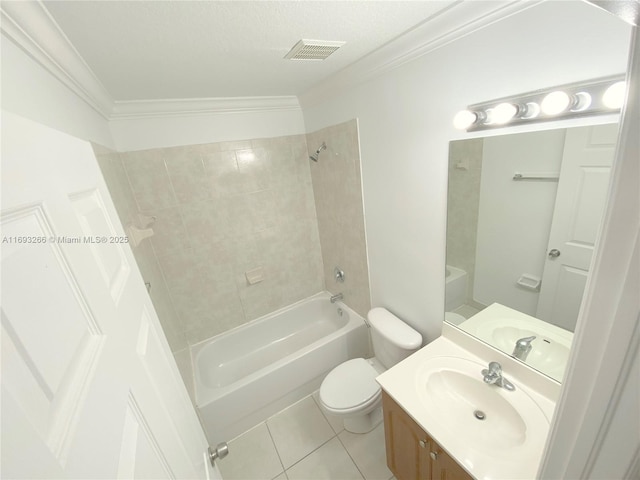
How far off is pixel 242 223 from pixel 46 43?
5.01 feet

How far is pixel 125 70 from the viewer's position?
4.09ft

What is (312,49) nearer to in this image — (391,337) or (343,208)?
(343,208)

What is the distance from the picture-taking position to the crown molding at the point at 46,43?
68 cm

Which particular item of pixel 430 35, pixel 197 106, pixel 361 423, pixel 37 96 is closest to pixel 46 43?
pixel 37 96

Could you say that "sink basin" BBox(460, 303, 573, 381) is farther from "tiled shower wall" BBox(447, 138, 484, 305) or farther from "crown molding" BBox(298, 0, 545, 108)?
"crown molding" BBox(298, 0, 545, 108)

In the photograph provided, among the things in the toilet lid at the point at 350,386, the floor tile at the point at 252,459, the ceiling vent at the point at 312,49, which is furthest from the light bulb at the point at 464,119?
the floor tile at the point at 252,459

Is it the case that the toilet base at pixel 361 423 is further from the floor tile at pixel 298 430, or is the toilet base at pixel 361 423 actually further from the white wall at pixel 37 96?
the white wall at pixel 37 96

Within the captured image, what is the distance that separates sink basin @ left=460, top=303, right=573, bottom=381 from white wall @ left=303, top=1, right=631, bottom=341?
0.22 m

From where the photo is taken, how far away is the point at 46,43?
0.83 metres

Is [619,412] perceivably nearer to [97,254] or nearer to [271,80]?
[97,254]

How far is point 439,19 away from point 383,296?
5.12 ft

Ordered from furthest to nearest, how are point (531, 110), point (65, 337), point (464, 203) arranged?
1. point (464, 203)
2. point (531, 110)
3. point (65, 337)

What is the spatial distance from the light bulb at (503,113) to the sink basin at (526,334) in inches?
32.2

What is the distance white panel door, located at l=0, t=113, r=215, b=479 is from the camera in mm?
254
